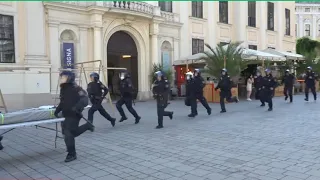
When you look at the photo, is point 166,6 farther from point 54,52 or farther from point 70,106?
point 70,106

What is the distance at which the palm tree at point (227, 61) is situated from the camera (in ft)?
59.5

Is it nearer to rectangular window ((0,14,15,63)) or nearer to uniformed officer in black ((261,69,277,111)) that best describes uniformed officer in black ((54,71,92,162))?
uniformed officer in black ((261,69,277,111))

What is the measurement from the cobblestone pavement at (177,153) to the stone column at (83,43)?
8.92 m

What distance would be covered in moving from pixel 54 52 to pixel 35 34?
4.24ft

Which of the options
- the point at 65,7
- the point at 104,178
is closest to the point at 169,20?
the point at 65,7

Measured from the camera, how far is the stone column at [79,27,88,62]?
726 inches

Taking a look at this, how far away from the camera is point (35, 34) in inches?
654

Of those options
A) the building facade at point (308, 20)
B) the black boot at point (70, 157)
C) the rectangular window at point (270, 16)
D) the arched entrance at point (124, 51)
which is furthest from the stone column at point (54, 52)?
the building facade at point (308, 20)

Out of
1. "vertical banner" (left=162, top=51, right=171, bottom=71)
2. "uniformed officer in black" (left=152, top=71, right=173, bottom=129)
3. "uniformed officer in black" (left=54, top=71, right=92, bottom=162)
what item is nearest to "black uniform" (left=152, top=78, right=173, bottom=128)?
"uniformed officer in black" (left=152, top=71, right=173, bottom=129)

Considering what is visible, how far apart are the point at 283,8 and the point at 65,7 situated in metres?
23.3

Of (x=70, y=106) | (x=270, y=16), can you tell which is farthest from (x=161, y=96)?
(x=270, y=16)

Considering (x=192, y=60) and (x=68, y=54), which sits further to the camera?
(x=192, y=60)

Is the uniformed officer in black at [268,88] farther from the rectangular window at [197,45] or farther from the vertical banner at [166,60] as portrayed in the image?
the rectangular window at [197,45]

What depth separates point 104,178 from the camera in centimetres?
502
